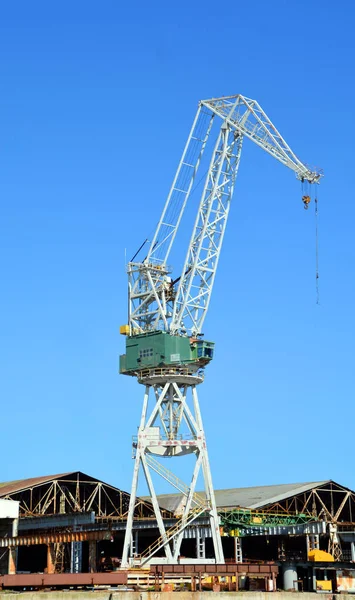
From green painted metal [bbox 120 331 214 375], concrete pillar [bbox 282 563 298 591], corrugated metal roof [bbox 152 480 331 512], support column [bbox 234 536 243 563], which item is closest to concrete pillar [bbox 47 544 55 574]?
corrugated metal roof [bbox 152 480 331 512]

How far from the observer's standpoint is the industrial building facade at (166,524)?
3529 inches

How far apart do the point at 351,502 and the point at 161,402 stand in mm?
28648

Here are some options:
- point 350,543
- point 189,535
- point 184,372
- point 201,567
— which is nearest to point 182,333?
point 184,372

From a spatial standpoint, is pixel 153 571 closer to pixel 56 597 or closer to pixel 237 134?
pixel 56 597

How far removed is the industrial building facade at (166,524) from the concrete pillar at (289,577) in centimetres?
157

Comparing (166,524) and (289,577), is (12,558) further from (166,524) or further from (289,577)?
(289,577)

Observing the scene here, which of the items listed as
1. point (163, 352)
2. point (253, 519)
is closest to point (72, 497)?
point (253, 519)

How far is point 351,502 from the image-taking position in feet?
340

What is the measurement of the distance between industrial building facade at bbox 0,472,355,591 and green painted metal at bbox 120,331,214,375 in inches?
586

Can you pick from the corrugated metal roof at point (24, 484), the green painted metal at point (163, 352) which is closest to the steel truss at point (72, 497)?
the corrugated metal roof at point (24, 484)

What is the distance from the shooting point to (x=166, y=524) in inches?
3671

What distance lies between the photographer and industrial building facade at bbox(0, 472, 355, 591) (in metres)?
89.6

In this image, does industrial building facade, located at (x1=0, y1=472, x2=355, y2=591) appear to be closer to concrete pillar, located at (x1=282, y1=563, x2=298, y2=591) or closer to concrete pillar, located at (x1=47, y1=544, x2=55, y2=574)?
concrete pillar, located at (x1=47, y1=544, x2=55, y2=574)

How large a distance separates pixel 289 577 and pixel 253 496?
76.4 feet
